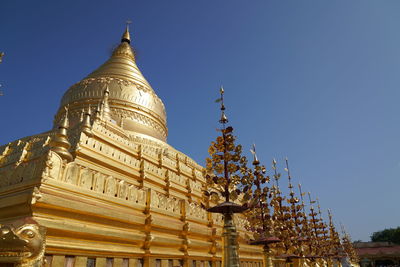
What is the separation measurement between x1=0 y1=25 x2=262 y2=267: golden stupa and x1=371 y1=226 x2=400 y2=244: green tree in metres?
90.7

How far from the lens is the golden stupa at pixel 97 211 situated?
6246mm

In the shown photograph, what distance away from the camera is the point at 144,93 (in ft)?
89.4

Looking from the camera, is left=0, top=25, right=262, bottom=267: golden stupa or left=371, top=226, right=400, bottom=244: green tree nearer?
left=0, top=25, right=262, bottom=267: golden stupa

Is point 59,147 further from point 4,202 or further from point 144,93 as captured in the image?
point 144,93

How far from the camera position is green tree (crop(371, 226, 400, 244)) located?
82863 millimetres

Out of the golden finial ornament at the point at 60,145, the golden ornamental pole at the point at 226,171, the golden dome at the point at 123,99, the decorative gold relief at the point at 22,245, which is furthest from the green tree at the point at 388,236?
the decorative gold relief at the point at 22,245

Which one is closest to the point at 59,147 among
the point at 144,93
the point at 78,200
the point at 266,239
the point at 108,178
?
the point at 108,178

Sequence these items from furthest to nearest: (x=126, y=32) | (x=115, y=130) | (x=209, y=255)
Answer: (x=126, y=32), (x=115, y=130), (x=209, y=255)

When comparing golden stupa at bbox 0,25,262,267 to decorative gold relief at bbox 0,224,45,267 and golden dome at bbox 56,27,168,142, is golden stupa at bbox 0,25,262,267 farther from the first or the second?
golden dome at bbox 56,27,168,142

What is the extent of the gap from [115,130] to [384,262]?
86.3 metres

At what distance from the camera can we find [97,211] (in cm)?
754

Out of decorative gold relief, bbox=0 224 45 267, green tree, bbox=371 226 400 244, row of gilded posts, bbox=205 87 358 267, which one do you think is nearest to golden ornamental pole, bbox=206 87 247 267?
row of gilded posts, bbox=205 87 358 267

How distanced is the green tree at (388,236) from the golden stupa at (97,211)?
9066cm

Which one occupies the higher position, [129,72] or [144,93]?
[129,72]
